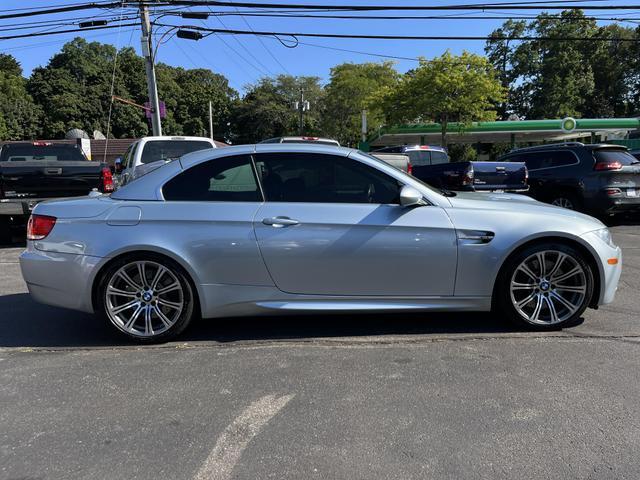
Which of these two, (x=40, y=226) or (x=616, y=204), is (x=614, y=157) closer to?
(x=616, y=204)

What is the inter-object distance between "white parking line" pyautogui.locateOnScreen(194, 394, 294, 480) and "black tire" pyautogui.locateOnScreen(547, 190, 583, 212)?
8739 mm

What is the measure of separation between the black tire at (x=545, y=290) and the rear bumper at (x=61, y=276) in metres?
3.31

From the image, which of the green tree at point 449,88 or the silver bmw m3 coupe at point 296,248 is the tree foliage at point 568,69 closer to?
the green tree at point 449,88

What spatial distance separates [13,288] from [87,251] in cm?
294

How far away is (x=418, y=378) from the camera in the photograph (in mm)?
3572

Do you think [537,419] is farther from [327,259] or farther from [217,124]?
[217,124]

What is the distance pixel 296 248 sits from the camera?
4.11 metres

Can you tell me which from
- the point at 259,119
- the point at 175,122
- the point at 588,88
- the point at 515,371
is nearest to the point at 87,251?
the point at 515,371

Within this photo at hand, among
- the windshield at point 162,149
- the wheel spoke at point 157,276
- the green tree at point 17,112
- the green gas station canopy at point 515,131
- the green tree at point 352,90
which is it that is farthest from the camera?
the green tree at point 17,112

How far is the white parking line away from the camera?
259 cm

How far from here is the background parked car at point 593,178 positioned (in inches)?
395

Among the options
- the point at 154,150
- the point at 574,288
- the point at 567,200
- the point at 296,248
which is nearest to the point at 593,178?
the point at 567,200

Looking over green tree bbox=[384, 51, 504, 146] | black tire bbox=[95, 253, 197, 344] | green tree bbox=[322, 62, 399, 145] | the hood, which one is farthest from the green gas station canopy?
black tire bbox=[95, 253, 197, 344]

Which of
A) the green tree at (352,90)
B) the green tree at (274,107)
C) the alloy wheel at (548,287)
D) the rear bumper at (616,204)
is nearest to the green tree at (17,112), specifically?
the green tree at (274,107)
